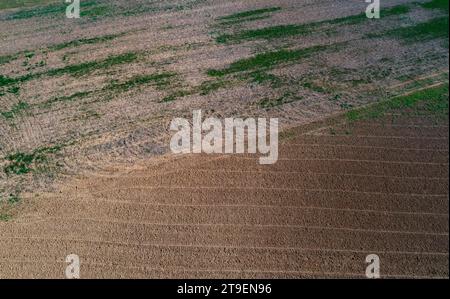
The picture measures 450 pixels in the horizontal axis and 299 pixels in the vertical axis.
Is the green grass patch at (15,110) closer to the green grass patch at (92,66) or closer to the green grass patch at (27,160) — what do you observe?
the green grass patch at (92,66)

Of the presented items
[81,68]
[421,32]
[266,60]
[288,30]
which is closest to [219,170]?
[266,60]

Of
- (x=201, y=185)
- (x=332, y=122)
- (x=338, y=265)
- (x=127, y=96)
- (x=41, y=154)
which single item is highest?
(x=127, y=96)

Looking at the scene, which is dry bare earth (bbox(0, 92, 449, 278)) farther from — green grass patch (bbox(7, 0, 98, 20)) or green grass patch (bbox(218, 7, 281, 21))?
green grass patch (bbox(7, 0, 98, 20))

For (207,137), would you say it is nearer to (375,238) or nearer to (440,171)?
(375,238)

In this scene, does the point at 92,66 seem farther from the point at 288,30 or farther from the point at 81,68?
the point at 288,30

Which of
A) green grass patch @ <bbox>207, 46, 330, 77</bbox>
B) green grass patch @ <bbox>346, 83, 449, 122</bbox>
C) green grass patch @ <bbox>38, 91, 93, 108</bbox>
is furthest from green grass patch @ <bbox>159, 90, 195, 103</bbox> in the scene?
green grass patch @ <bbox>346, 83, 449, 122</bbox>

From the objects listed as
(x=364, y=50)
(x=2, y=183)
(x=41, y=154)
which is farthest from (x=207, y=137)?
(x=364, y=50)

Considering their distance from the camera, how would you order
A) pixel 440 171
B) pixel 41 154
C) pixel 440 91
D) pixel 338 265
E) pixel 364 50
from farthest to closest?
pixel 364 50
pixel 440 91
pixel 41 154
pixel 440 171
pixel 338 265
